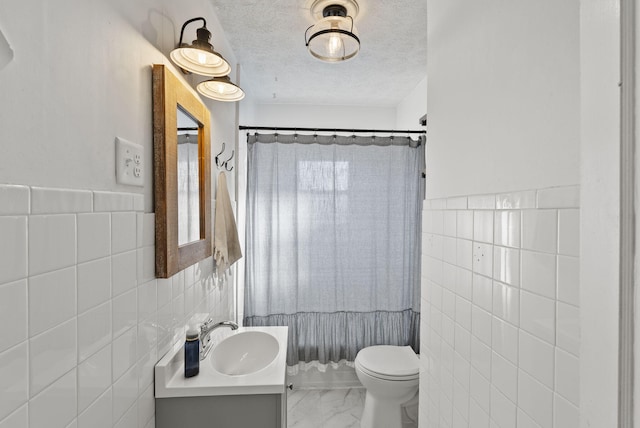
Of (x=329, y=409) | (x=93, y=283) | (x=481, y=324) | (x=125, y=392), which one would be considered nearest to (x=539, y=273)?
(x=481, y=324)

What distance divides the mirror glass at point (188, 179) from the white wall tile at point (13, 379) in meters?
0.71

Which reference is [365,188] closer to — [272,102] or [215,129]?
[215,129]

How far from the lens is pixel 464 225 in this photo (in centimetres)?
110

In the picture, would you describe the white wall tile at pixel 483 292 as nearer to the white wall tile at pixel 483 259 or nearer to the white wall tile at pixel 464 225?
the white wall tile at pixel 483 259

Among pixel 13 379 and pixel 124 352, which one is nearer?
pixel 13 379

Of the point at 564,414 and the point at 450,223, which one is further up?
the point at 450,223

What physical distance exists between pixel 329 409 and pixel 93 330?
204cm

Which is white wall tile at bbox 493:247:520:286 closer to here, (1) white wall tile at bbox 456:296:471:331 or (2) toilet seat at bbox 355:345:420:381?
(1) white wall tile at bbox 456:296:471:331

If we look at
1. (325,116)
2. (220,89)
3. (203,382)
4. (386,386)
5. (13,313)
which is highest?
(325,116)

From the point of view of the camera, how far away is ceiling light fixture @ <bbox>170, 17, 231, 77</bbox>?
1200mm

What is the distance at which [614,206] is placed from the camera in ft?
1.33

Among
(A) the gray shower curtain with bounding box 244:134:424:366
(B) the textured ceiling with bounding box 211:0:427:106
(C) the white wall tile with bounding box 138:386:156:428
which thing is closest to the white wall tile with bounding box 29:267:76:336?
(C) the white wall tile with bounding box 138:386:156:428

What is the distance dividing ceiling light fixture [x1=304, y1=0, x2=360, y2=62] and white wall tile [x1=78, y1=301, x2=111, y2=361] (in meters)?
1.47

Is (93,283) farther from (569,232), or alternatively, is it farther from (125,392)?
(569,232)
